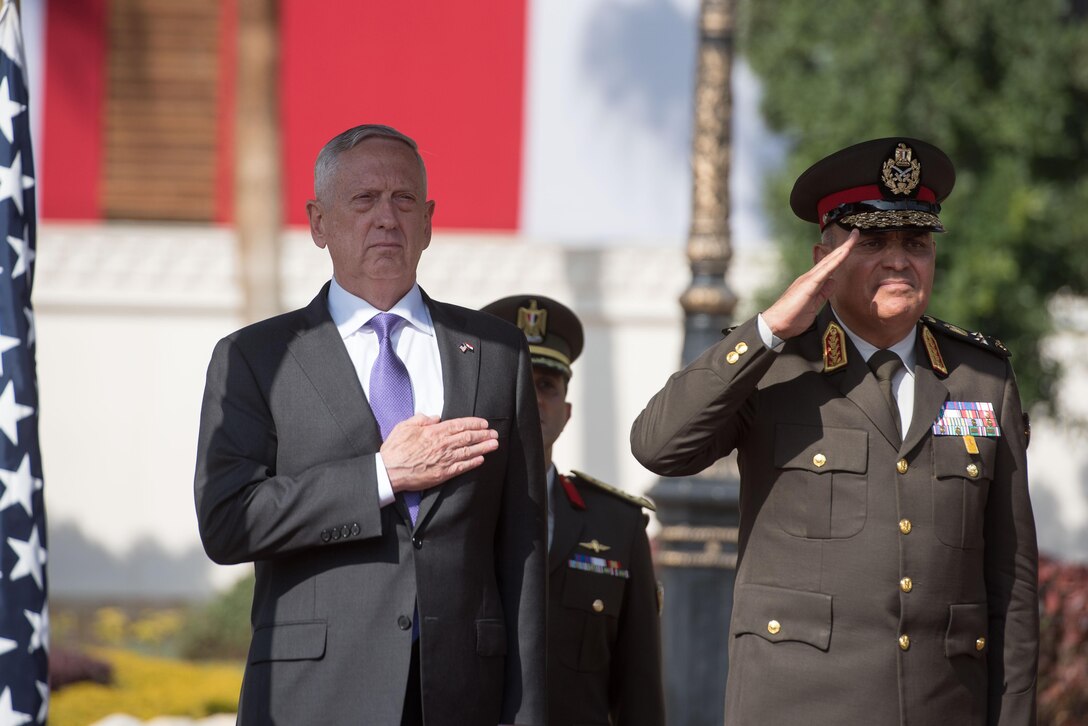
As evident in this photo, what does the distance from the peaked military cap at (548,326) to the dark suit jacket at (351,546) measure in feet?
3.59

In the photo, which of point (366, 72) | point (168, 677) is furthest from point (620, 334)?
point (168, 677)

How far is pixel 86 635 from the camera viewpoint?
11.9 metres

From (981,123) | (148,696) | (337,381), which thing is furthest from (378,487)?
(981,123)

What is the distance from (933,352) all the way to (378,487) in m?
1.27

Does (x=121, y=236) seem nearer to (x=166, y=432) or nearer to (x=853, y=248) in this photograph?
(x=166, y=432)

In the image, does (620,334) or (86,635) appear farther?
(620,334)

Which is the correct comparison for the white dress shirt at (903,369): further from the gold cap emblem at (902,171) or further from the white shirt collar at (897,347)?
the gold cap emblem at (902,171)

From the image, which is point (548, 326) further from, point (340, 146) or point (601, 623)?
point (340, 146)

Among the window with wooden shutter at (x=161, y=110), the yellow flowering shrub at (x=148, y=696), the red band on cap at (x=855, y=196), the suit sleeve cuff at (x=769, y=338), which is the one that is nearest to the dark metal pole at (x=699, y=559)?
the yellow flowering shrub at (x=148, y=696)

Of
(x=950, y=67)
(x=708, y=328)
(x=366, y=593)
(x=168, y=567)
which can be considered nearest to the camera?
(x=366, y=593)

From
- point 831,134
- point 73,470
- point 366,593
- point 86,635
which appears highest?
point 831,134

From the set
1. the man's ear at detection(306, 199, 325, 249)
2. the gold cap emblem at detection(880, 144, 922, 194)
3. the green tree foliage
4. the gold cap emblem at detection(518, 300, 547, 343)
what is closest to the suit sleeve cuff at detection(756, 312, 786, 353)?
the gold cap emblem at detection(880, 144, 922, 194)

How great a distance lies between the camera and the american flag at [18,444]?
11.1 feet

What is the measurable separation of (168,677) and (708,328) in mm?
3381
